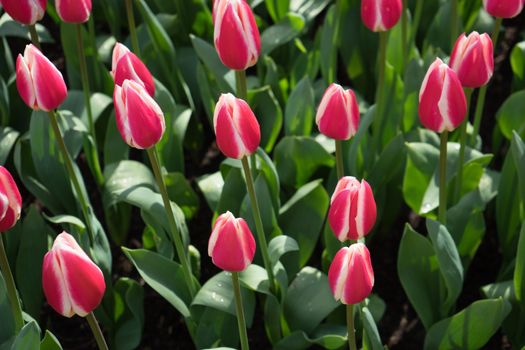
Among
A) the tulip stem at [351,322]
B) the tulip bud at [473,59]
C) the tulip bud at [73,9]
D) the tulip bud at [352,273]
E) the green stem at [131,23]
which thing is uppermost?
the tulip bud at [73,9]

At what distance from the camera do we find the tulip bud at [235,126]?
1.59 meters

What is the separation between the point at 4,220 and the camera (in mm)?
1585

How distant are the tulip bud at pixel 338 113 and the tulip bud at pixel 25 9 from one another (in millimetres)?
627

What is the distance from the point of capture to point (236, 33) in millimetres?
1725

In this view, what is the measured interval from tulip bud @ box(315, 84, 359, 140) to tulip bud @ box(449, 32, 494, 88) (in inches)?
8.3

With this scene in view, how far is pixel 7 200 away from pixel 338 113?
59cm

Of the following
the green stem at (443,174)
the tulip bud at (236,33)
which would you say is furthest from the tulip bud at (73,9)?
the green stem at (443,174)

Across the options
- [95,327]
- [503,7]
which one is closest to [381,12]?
[503,7]

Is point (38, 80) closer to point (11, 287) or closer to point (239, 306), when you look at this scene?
point (11, 287)

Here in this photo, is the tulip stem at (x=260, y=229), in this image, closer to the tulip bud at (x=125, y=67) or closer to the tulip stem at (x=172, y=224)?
the tulip stem at (x=172, y=224)

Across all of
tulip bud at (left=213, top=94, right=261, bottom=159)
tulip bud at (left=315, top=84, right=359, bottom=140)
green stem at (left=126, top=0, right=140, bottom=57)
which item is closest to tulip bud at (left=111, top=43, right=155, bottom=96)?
tulip bud at (left=213, top=94, right=261, bottom=159)

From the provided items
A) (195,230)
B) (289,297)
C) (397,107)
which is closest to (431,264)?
(289,297)

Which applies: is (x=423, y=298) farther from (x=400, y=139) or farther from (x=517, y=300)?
(x=400, y=139)

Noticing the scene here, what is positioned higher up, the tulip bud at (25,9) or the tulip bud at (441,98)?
the tulip bud at (25,9)
